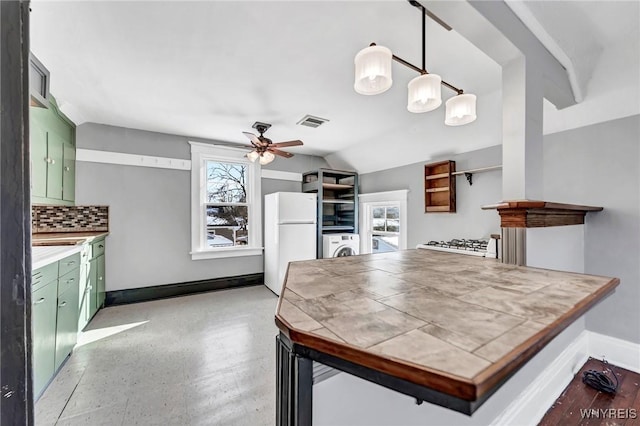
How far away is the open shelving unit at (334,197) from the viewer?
4.56m

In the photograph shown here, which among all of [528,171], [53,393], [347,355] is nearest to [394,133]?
[528,171]

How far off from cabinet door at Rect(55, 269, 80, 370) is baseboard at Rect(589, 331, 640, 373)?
168 inches

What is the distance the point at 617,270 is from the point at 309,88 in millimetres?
3002

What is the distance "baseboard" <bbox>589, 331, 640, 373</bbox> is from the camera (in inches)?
80.2

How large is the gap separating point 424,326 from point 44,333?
248 cm

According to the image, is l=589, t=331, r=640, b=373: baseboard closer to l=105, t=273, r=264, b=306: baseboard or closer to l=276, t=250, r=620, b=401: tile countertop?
l=276, t=250, r=620, b=401: tile countertop

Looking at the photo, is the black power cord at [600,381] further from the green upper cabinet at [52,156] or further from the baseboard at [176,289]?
the green upper cabinet at [52,156]

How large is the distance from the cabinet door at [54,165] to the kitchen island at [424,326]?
10.1 feet

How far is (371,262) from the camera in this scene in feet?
4.55

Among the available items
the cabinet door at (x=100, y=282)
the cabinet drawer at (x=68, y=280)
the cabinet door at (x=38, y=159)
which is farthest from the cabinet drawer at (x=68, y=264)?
the cabinet door at (x=100, y=282)

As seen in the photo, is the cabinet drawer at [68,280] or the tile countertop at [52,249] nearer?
the tile countertop at [52,249]

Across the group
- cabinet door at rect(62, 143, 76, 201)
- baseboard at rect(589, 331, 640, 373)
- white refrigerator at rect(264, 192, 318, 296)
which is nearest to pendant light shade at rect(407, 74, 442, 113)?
baseboard at rect(589, 331, 640, 373)

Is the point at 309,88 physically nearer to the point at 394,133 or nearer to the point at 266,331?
the point at 394,133

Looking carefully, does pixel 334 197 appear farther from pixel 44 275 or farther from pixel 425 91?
pixel 44 275
